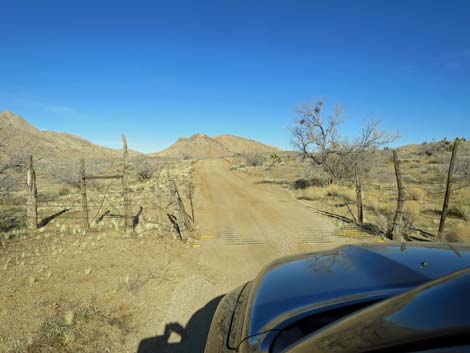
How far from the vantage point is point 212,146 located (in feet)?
490

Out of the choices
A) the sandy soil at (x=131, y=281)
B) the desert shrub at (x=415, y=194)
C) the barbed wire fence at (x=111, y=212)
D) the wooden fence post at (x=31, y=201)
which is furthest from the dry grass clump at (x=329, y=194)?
the wooden fence post at (x=31, y=201)

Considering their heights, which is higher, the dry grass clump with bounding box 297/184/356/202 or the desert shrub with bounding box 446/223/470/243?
the dry grass clump with bounding box 297/184/356/202

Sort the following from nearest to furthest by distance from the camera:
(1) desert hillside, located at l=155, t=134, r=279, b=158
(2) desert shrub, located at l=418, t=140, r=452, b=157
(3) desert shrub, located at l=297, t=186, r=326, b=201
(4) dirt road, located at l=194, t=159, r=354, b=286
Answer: (4) dirt road, located at l=194, t=159, r=354, b=286, (3) desert shrub, located at l=297, t=186, r=326, b=201, (2) desert shrub, located at l=418, t=140, r=452, b=157, (1) desert hillside, located at l=155, t=134, r=279, b=158

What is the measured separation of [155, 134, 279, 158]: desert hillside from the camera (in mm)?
141875

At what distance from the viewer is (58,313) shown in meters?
4.57

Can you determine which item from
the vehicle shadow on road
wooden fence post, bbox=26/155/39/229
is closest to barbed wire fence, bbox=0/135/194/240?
wooden fence post, bbox=26/155/39/229

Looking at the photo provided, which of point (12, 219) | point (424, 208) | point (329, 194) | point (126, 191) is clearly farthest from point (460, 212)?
point (12, 219)

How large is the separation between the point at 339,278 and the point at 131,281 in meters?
4.62

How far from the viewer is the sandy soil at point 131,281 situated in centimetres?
400

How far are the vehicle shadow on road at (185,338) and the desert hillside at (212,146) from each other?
427ft

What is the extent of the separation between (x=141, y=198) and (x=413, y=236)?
13223 mm

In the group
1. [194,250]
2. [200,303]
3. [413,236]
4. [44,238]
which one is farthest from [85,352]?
[413,236]

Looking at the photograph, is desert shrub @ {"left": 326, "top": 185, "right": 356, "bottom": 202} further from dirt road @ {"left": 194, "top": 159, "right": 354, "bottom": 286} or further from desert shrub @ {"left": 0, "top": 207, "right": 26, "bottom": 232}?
desert shrub @ {"left": 0, "top": 207, "right": 26, "bottom": 232}

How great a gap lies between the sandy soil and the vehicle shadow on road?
0.04 feet
